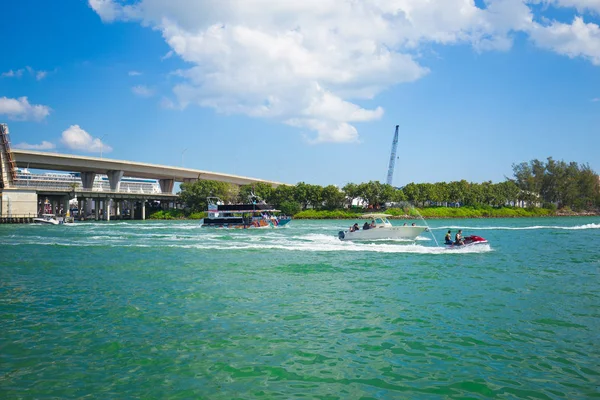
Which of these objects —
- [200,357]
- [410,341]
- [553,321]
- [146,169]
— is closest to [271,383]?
[200,357]

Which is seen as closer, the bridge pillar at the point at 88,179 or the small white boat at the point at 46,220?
the small white boat at the point at 46,220

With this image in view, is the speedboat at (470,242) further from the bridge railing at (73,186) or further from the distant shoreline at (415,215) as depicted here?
the bridge railing at (73,186)

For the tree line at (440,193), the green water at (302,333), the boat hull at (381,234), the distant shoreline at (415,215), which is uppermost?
the tree line at (440,193)

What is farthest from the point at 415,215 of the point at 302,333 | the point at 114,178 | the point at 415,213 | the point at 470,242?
the point at 302,333

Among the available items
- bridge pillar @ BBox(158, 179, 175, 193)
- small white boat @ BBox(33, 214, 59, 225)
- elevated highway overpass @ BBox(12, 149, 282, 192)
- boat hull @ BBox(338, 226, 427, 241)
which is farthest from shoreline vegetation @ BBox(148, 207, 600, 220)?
boat hull @ BBox(338, 226, 427, 241)

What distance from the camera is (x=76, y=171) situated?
120m

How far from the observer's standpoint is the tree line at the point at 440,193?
134625mm

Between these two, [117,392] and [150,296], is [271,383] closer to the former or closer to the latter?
[117,392]

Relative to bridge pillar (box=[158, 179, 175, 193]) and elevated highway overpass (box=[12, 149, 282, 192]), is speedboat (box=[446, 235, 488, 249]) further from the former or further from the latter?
bridge pillar (box=[158, 179, 175, 193])

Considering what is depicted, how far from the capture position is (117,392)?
10047mm

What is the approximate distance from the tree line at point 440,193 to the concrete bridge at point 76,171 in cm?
1163

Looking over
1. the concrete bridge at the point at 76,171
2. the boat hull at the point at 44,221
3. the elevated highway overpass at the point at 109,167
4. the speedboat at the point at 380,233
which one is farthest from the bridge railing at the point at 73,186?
the speedboat at the point at 380,233

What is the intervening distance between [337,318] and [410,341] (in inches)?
129

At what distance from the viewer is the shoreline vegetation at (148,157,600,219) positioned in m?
135
